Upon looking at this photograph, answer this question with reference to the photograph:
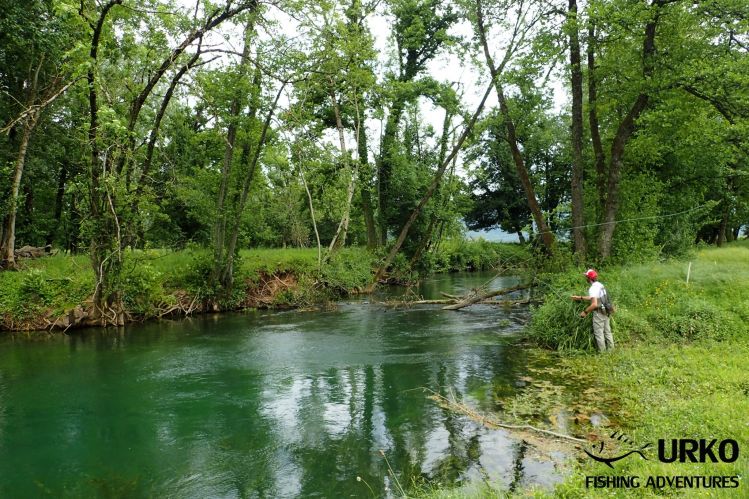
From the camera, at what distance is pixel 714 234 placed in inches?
1587

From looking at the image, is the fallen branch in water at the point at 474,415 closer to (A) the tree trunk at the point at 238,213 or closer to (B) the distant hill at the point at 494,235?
(A) the tree trunk at the point at 238,213

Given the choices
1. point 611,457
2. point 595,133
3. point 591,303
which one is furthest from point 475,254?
point 611,457

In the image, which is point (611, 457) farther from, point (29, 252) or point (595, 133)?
point (29, 252)

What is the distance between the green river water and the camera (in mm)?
6852

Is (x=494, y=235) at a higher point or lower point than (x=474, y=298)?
higher

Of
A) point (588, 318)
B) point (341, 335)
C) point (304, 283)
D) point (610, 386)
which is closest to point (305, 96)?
point (304, 283)

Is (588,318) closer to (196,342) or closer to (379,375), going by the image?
(379,375)

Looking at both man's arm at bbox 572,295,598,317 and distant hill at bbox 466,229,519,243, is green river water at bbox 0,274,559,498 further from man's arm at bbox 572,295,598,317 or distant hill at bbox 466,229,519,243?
distant hill at bbox 466,229,519,243

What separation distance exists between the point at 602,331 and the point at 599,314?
16.5 inches

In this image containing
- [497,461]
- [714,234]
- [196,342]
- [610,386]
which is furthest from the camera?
[714,234]

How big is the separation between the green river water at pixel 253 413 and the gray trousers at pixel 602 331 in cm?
187

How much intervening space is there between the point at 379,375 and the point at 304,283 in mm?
11859

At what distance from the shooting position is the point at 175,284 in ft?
68.4

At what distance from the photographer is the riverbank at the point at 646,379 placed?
5.60 metres
